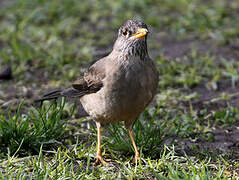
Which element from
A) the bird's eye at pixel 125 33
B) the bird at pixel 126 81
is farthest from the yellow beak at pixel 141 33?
the bird's eye at pixel 125 33

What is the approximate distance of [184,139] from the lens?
616cm

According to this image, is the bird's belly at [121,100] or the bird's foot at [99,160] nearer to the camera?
the bird's belly at [121,100]

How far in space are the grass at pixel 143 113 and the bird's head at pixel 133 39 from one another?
1022 millimetres

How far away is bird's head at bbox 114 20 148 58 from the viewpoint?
518 cm

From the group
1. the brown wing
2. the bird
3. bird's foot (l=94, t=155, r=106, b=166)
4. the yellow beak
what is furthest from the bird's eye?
bird's foot (l=94, t=155, r=106, b=166)

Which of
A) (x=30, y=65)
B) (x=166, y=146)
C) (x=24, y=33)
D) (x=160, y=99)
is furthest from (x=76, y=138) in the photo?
A: (x=24, y=33)

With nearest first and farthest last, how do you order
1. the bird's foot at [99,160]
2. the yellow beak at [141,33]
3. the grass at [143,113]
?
the yellow beak at [141,33], the grass at [143,113], the bird's foot at [99,160]

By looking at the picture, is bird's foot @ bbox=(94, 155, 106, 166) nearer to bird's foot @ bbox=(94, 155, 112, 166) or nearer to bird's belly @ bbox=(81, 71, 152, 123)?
bird's foot @ bbox=(94, 155, 112, 166)

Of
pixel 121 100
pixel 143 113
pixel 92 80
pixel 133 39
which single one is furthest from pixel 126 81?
pixel 143 113

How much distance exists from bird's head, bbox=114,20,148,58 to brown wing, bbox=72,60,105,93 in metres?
0.38

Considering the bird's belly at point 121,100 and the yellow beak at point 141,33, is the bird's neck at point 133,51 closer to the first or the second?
the yellow beak at point 141,33

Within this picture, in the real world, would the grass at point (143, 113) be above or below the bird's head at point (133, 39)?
below

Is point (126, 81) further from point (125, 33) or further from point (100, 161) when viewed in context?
point (100, 161)

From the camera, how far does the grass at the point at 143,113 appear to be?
5.22m
